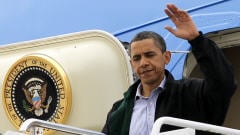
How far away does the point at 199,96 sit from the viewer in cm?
262

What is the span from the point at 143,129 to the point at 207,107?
1.05ft

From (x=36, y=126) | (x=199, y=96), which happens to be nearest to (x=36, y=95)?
(x=36, y=126)

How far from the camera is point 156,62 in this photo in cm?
265

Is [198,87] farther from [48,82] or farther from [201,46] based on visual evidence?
[48,82]

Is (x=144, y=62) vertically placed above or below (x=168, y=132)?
above

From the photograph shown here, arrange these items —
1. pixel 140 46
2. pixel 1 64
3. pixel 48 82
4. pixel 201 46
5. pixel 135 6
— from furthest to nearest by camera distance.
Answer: pixel 135 6, pixel 1 64, pixel 48 82, pixel 140 46, pixel 201 46

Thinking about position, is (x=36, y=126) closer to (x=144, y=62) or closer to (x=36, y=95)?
(x=144, y=62)

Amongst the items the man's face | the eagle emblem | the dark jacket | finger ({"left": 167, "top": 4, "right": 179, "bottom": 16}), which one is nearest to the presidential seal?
the eagle emblem

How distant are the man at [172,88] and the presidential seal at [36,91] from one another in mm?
688

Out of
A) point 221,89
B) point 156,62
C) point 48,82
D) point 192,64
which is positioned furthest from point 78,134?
point 192,64

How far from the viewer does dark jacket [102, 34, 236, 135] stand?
2494 millimetres

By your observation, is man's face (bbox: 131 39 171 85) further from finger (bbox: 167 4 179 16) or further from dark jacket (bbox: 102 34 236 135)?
finger (bbox: 167 4 179 16)

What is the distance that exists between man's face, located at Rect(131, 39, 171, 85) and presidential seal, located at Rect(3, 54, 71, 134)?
0.81 metres

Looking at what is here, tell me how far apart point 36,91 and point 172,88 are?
1.14m
